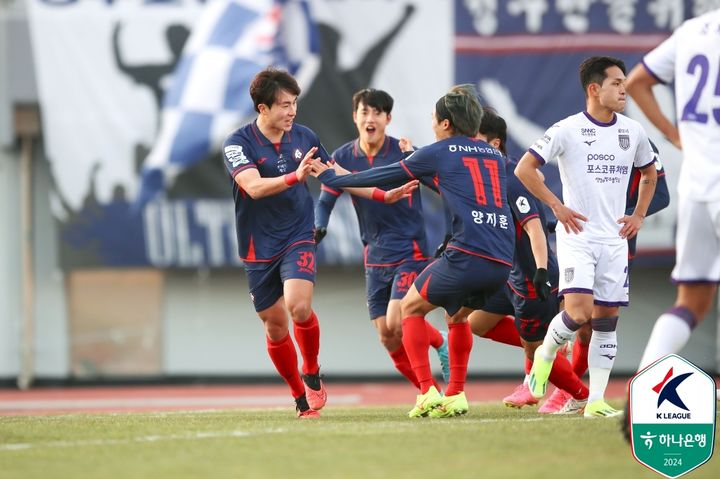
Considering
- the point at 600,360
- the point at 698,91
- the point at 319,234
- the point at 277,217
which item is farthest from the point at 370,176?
the point at 698,91

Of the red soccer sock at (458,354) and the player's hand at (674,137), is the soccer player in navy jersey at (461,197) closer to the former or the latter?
the red soccer sock at (458,354)

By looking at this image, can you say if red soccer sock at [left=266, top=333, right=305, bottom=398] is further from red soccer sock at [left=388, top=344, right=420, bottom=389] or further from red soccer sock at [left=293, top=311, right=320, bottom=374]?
red soccer sock at [left=388, top=344, right=420, bottom=389]

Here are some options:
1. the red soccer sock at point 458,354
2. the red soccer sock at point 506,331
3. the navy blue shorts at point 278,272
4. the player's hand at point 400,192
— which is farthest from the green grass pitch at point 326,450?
the red soccer sock at point 506,331

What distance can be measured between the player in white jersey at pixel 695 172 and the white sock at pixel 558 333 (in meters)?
1.62

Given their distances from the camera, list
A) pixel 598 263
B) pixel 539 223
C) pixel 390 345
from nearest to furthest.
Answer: pixel 598 263, pixel 539 223, pixel 390 345

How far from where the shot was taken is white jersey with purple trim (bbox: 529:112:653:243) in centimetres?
751

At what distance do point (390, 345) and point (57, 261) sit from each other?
986 centimetres

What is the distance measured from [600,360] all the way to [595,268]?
611 mm

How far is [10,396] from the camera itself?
17078mm

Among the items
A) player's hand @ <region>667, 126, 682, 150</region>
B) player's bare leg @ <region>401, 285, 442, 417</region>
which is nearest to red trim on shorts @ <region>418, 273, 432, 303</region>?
player's bare leg @ <region>401, 285, 442, 417</region>

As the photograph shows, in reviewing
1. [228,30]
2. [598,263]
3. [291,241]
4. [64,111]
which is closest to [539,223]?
[598,263]

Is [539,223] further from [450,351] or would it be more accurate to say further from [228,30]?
[228,30]

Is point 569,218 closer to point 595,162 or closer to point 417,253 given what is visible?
point 595,162

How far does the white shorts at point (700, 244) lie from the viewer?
18.6 feet
